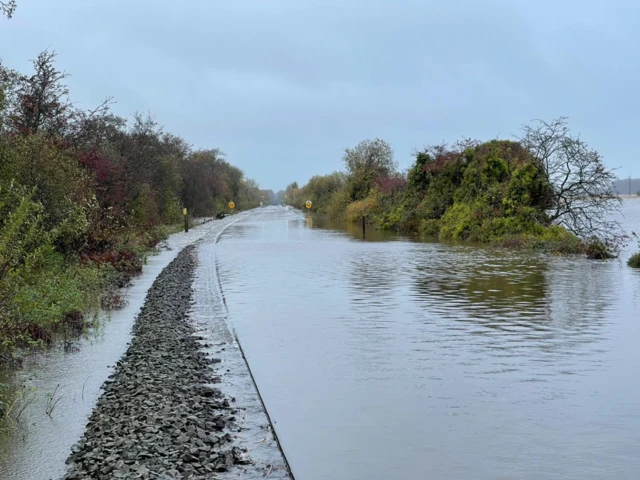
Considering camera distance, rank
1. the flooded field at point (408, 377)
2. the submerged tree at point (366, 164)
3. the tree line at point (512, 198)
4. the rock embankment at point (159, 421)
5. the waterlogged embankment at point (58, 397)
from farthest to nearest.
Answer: the submerged tree at point (366, 164) → the tree line at point (512, 198) → the flooded field at point (408, 377) → the waterlogged embankment at point (58, 397) → the rock embankment at point (159, 421)

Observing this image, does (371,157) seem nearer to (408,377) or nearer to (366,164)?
(366,164)

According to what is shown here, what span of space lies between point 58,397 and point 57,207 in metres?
9.79

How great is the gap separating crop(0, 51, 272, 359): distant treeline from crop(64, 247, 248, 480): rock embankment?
159cm

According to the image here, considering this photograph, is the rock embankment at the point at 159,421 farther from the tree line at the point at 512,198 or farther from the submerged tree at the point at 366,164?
the submerged tree at the point at 366,164

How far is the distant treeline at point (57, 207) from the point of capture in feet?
33.2

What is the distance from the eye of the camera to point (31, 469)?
6.57m

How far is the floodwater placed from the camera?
698cm

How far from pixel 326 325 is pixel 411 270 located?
385 inches

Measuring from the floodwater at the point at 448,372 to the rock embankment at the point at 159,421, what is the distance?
2.45 feet

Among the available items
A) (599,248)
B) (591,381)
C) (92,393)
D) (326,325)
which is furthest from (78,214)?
(599,248)

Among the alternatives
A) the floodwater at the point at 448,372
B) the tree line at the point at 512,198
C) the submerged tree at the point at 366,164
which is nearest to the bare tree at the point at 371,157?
the submerged tree at the point at 366,164

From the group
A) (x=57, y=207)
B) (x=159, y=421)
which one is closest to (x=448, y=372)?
(x=159, y=421)

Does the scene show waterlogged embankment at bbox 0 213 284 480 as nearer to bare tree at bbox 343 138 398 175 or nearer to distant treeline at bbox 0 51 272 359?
distant treeline at bbox 0 51 272 359

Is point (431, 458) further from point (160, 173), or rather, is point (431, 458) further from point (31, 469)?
point (160, 173)
